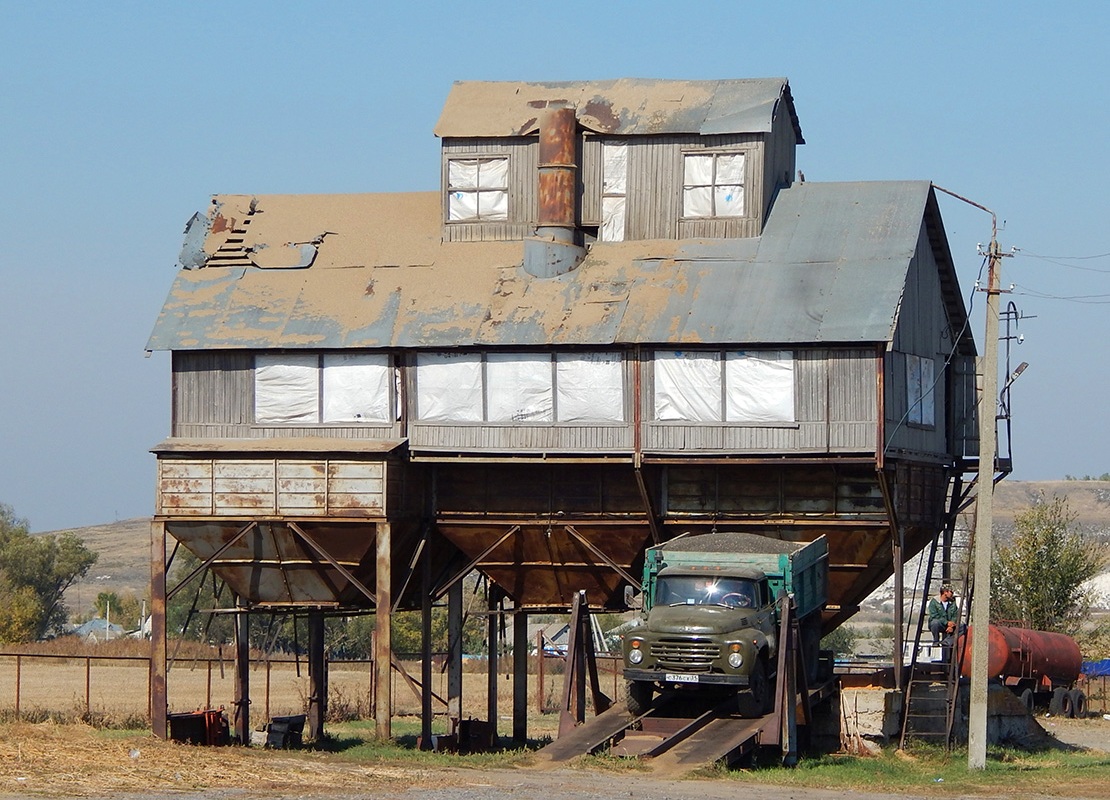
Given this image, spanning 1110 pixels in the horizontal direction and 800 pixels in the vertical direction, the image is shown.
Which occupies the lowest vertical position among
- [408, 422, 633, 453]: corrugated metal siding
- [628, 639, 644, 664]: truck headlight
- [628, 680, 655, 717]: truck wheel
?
[628, 680, 655, 717]: truck wheel

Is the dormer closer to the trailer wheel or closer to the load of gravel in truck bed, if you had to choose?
the load of gravel in truck bed

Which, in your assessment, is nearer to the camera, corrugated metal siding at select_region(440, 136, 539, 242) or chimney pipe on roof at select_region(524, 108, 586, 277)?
chimney pipe on roof at select_region(524, 108, 586, 277)

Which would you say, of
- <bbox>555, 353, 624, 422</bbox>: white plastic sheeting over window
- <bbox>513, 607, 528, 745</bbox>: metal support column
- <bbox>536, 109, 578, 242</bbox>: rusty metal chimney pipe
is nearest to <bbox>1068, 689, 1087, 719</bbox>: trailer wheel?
<bbox>513, 607, 528, 745</bbox>: metal support column

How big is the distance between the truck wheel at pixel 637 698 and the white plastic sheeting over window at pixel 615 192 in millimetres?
11695

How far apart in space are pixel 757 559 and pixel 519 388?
23.4ft

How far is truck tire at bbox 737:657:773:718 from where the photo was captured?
3078cm

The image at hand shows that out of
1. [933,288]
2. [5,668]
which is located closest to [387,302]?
[933,288]

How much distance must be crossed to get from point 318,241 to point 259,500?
708 cm

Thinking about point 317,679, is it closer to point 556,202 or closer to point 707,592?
point 556,202

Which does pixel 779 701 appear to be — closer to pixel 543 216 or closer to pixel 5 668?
pixel 543 216

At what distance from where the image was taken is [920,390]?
125 ft

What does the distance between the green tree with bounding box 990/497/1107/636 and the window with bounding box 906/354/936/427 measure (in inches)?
1005

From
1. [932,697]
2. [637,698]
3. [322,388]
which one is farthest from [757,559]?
[322,388]

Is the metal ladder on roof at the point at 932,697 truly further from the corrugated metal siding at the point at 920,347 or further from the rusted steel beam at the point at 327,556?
the rusted steel beam at the point at 327,556
